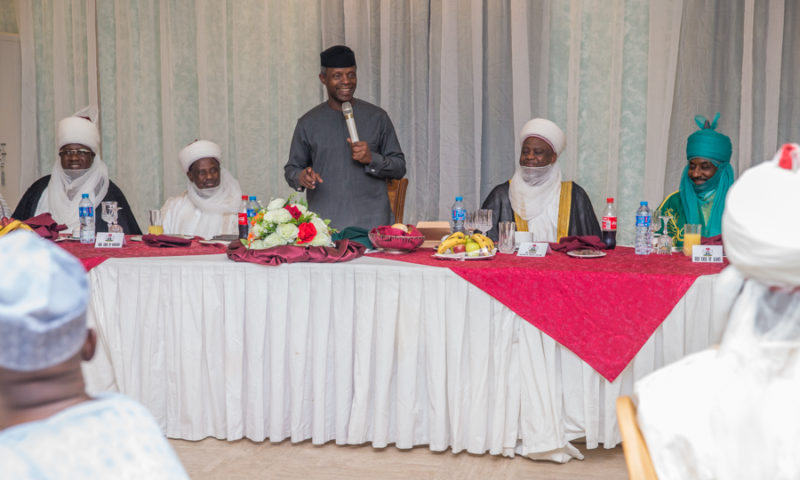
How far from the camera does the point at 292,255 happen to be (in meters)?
3.01

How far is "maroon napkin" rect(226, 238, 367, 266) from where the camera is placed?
9.86ft

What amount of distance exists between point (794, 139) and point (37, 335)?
16.4ft

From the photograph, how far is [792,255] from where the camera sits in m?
1.15

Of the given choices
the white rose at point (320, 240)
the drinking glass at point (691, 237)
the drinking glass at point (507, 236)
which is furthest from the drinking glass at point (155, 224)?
the drinking glass at point (691, 237)

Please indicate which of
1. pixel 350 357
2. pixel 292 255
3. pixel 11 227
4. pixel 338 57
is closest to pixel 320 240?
pixel 292 255

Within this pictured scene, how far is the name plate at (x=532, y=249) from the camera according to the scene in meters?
3.16

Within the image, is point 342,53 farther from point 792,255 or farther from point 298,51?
point 792,255

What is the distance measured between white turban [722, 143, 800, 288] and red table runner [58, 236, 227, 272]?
2625mm

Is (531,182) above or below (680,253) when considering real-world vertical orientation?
above

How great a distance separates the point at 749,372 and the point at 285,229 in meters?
2.19

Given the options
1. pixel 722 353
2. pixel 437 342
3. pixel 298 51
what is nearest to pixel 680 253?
pixel 437 342

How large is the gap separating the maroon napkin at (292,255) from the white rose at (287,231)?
0.13 feet

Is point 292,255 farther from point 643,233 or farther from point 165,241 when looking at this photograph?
point 643,233

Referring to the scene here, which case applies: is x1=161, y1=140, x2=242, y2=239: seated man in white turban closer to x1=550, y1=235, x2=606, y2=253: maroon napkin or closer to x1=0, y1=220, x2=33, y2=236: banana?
x1=0, y1=220, x2=33, y2=236: banana
